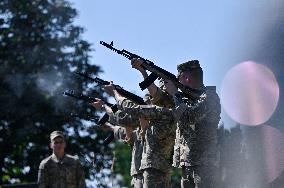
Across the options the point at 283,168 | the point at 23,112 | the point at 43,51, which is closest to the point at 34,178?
the point at 23,112

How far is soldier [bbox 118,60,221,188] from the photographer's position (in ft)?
25.0

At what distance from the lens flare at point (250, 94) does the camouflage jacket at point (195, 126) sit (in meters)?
2.32

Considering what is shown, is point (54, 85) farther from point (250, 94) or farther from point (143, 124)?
point (143, 124)

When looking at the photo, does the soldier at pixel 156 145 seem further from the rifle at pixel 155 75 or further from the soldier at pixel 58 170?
the soldier at pixel 58 170

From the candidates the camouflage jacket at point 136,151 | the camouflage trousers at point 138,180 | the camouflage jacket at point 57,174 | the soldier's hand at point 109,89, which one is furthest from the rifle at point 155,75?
the camouflage jacket at point 57,174

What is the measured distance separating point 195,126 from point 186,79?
58 centimetres

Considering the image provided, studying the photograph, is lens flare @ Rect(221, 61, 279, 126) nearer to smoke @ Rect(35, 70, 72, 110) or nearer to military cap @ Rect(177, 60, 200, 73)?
military cap @ Rect(177, 60, 200, 73)

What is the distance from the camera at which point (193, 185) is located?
7.73m

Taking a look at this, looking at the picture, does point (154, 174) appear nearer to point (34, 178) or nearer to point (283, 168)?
point (283, 168)

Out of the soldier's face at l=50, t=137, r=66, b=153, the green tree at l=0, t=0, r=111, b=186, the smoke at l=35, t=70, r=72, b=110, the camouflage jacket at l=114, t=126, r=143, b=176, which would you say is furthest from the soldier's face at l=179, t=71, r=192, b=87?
the smoke at l=35, t=70, r=72, b=110

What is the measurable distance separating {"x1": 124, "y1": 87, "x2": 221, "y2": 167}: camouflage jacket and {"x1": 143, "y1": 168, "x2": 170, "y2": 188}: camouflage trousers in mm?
633

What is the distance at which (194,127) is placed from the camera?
7832 mm

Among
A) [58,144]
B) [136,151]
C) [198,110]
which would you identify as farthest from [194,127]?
[58,144]

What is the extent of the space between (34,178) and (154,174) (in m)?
18.2
